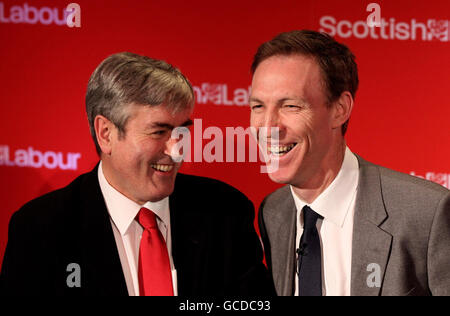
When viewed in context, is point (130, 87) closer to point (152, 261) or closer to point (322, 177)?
point (152, 261)

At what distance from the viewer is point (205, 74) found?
2.77 meters

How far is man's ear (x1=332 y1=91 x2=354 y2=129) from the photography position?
262 centimetres

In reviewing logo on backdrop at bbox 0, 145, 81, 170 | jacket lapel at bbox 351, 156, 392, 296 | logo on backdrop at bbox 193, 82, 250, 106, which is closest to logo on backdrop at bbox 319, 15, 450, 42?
logo on backdrop at bbox 193, 82, 250, 106

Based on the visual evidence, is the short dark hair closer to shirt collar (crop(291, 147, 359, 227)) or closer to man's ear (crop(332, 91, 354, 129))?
man's ear (crop(332, 91, 354, 129))

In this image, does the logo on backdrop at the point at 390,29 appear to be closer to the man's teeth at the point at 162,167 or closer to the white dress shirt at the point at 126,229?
the man's teeth at the point at 162,167

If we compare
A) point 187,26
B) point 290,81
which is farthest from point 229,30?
point 290,81

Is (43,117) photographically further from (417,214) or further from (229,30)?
(417,214)

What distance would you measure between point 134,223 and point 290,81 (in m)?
0.94

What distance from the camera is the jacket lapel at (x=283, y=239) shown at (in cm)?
262

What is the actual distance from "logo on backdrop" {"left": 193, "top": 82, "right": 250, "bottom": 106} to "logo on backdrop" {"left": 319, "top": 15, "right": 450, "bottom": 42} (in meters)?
0.48

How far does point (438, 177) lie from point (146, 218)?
1.41 meters

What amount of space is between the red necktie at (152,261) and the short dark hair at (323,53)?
33.6 inches

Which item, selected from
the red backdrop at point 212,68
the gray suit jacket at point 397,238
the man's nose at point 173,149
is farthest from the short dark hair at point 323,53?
the man's nose at point 173,149

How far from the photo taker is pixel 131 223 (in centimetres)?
259
